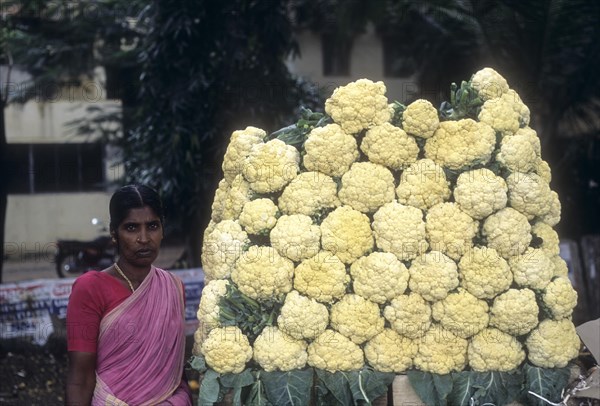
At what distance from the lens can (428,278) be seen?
2.85m

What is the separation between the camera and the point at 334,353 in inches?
112

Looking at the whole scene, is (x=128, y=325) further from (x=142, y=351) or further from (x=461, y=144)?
(x=461, y=144)

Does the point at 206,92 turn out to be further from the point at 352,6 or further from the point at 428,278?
the point at 428,278

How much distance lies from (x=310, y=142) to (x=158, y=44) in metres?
4.83

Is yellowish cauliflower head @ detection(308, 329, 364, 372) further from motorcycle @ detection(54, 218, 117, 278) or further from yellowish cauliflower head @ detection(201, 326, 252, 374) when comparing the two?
motorcycle @ detection(54, 218, 117, 278)

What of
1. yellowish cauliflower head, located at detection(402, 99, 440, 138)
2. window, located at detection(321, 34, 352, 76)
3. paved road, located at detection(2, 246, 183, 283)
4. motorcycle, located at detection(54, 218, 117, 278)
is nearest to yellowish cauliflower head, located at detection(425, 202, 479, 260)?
yellowish cauliflower head, located at detection(402, 99, 440, 138)

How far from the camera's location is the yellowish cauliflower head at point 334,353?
2.84m

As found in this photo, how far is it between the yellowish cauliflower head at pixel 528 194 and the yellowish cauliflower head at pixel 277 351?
106 centimetres

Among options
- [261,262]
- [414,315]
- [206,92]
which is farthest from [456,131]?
[206,92]

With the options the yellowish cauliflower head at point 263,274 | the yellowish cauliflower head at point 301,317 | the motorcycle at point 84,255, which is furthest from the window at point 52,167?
the yellowish cauliflower head at point 301,317

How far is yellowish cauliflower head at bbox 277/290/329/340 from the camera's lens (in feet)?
9.29

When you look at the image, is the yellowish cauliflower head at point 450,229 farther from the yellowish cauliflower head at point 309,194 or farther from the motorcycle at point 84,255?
the motorcycle at point 84,255

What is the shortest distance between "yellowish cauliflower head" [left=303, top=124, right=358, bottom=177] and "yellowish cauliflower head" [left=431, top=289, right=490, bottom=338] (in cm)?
69

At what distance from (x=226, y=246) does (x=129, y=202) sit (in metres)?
0.44
